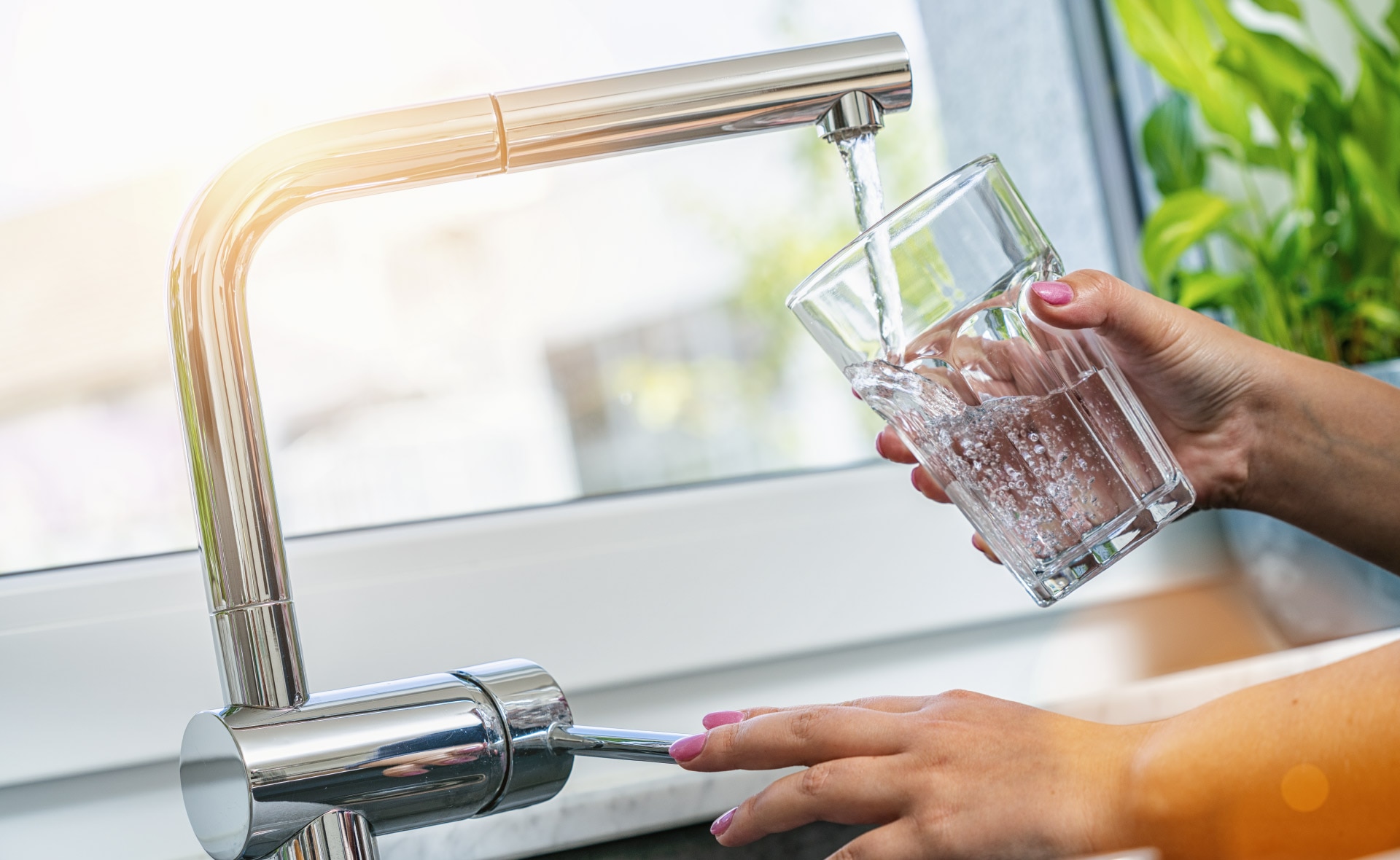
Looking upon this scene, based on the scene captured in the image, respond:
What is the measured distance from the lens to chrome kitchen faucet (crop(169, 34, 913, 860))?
393mm

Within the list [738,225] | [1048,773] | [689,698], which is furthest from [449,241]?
[1048,773]

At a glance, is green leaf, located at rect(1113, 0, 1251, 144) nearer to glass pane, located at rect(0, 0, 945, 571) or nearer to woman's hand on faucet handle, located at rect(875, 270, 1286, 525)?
glass pane, located at rect(0, 0, 945, 571)

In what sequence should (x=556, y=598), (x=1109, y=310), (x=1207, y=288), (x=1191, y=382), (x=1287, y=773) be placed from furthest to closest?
1. (x=1207, y=288)
2. (x=556, y=598)
3. (x=1191, y=382)
4. (x=1109, y=310)
5. (x=1287, y=773)

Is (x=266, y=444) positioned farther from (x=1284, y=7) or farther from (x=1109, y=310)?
(x=1284, y=7)

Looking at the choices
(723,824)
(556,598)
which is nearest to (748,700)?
(556,598)

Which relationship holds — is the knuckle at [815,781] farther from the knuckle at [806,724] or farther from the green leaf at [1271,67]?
the green leaf at [1271,67]

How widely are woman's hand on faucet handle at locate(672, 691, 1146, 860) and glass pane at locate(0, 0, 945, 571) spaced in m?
0.43

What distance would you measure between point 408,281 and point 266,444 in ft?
1.25

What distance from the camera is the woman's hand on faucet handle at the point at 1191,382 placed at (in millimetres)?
515

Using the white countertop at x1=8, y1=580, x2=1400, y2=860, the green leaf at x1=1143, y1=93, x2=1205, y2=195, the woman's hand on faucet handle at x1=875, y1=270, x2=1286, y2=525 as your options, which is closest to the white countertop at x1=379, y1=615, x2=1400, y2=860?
the white countertop at x1=8, y1=580, x2=1400, y2=860

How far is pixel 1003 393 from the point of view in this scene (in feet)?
1.45

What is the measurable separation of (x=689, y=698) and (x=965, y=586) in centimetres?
21

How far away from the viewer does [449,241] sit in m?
0.79

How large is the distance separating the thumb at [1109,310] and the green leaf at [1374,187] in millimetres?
340
